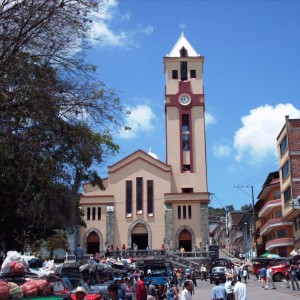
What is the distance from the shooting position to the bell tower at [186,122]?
6350cm

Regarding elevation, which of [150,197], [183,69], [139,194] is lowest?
[150,197]

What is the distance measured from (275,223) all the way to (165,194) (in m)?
13.8

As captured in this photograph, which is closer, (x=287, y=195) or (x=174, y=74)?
(x=287, y=195)

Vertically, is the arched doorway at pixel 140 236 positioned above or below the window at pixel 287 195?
below

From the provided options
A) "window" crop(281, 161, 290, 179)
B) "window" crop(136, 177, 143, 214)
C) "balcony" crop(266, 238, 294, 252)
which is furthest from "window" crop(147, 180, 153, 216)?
"window" crop(281, 161, 290, 179)

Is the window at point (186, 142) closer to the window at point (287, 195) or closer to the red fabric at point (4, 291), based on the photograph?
the window at point (287, 195)

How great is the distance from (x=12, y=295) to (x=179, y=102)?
5782 centimetres

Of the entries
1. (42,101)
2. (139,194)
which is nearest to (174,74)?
(139,194)

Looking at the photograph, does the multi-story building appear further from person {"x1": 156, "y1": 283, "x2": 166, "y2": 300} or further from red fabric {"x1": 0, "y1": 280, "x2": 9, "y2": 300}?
red fabric {"x1": 0, "y1": 280, "x2": 9, "y2": 300}

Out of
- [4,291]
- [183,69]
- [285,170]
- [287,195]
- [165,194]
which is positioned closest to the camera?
[4,291]

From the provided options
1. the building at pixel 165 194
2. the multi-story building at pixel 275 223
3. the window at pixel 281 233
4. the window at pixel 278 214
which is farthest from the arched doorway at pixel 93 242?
the window at pixel 281 233

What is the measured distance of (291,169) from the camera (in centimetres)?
4478

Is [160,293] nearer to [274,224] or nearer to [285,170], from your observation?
[285,170]

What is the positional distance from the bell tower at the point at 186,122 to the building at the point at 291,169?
1592cm
